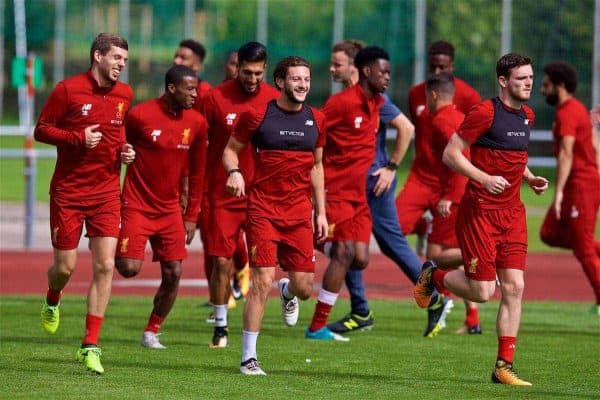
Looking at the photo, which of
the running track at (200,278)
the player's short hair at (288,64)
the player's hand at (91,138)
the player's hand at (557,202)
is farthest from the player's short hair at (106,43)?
the running track at (200,278)

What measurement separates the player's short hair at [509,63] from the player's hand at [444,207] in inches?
133

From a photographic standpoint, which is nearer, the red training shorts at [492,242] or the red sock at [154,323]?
the red training shorts at [492,242]

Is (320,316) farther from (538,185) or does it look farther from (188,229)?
(538,185)

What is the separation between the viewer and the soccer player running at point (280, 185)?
10914mm

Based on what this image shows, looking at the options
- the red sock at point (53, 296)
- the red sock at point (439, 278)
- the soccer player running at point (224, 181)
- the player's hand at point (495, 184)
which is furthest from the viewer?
the soccer player running at point (224, 181)

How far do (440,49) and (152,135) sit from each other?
357 cm

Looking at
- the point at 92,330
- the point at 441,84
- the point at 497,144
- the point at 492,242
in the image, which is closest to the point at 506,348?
the point at 492,242

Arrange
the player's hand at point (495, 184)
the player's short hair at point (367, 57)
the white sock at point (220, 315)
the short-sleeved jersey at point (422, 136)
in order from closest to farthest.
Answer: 1. the player's hand at point (495, 184)
2. the white sock at point (220, 315)
3. the player's short hair at point (367, 57)
4. the short-sleeved jersey at point (422, 136)

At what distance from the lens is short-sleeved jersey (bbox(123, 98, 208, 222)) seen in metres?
12.2

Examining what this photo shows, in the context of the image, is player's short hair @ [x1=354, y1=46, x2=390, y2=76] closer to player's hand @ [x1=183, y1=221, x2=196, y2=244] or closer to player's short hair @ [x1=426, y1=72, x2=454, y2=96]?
player's short hair @ [x1=426, y1=72, x2=454, y2=96]

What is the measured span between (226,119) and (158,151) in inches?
37.5

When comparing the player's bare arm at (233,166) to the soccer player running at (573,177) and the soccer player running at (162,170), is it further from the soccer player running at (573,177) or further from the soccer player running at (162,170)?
the soccer player running at (573,177)

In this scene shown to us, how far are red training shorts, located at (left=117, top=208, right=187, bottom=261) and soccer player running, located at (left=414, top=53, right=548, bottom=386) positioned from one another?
259 cm

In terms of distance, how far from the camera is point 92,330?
36.2 feet
